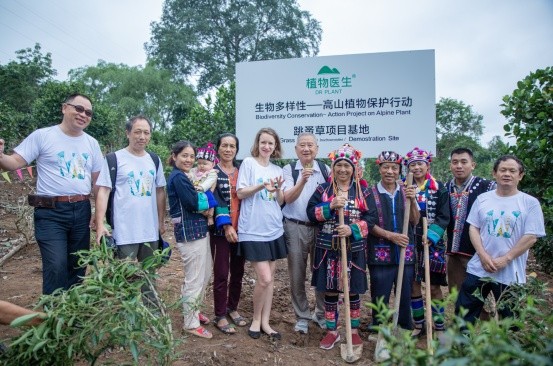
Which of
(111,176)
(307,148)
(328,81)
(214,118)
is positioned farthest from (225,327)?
(214,118)

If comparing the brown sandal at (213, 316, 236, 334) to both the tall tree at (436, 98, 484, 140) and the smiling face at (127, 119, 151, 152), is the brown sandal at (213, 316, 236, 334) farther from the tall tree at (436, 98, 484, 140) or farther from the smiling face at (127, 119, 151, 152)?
the tall tree at (436, 98, 484, 140)

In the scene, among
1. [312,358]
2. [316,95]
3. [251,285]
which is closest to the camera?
[312,358]

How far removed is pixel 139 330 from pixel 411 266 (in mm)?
2314

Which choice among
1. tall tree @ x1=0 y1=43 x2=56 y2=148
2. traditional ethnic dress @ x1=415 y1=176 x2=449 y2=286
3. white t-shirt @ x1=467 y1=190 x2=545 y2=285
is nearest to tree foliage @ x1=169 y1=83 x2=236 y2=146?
traditional ethnic dress @ x1=415 y1=176 x2=449 y2=286

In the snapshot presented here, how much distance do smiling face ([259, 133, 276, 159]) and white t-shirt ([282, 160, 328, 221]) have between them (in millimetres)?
262

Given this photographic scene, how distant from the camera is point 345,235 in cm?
323

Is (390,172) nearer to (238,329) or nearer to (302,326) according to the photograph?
(302,326)

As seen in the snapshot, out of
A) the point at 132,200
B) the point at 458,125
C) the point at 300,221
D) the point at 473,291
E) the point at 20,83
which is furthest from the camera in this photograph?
the point at 458,125

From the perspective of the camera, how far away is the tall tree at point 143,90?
84.3 feet

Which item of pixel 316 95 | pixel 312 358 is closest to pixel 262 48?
pixel 316 95

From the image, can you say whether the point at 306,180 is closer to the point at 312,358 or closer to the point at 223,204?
the point at 223,204

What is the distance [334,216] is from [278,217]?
1.59 feet

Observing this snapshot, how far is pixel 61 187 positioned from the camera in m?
3.00

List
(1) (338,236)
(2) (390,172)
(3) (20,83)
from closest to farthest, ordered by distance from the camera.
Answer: (1) (338,236) → (2) (390,172) → (3) (20,83)
